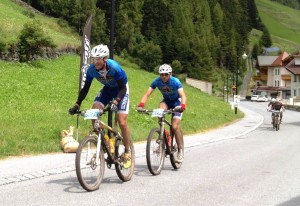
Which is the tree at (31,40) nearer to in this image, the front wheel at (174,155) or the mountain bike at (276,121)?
the mountain bike at (276,121)

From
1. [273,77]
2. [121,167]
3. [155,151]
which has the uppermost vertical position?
[273,77]

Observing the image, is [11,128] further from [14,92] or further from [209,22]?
[209,22]

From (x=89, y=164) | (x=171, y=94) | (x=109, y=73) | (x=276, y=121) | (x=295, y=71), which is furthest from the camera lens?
(x=295, y=71)

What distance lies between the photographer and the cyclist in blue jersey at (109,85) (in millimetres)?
7711

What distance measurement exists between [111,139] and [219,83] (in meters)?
106

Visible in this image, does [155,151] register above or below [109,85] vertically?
below

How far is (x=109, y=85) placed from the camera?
8.24 meters

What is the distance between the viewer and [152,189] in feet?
25.4

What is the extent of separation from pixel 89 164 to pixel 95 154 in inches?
8.0

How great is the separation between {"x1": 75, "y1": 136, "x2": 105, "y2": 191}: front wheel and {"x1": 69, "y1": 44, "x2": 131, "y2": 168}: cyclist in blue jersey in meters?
0.70

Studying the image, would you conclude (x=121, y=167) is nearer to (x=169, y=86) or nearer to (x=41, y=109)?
(x=169, y=86)

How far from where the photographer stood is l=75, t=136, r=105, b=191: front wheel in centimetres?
712

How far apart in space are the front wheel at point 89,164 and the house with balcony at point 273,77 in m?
116

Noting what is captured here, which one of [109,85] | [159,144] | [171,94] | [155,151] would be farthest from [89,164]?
[171,94]
